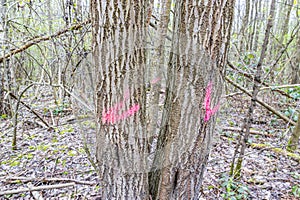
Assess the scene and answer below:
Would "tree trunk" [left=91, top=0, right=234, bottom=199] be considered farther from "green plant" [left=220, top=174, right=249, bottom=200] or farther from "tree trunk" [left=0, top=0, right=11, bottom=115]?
"tree trunk" [left=0, top=0, right=11, bottom=115]

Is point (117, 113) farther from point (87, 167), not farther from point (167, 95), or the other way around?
point (87, 167)

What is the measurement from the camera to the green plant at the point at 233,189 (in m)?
2.27

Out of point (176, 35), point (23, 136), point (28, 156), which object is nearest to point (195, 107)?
point (176, 35)

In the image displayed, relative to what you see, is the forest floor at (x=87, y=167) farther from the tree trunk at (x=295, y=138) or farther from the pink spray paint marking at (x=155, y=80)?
the pink spray paint marking at (x=155, y=80)

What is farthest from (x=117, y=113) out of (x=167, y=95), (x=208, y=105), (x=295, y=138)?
(x=295, y=138)

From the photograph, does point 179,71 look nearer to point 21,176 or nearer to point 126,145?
point 126,145

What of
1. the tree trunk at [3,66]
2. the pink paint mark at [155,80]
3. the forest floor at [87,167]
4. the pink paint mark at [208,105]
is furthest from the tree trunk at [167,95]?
the tree trunk at [3,66]

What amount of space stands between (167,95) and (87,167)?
5.64ft

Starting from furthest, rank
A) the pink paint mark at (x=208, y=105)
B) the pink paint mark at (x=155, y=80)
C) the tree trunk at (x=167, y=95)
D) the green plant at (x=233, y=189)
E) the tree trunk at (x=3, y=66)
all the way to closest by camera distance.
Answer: the tree trunk at (x=3, y=66)
the green plant at (x=233, y=189)
the pink paint mark at (x=155, y=80)
the pink paint mark at (x=208, y=105)
the tree trunk at (x=167, y=95)

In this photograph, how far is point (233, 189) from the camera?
2.41 metres

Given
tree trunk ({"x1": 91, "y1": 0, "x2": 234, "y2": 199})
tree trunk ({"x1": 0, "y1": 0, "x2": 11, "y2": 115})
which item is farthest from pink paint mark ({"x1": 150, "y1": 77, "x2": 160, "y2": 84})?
tree trunk ({"x1": 0, "y1": 0, "x2": 11, "y2": 115})

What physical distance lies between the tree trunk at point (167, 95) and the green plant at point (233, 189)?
2.86 ft

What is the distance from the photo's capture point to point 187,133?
1443mm

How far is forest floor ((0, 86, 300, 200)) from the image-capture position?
7.72ft
